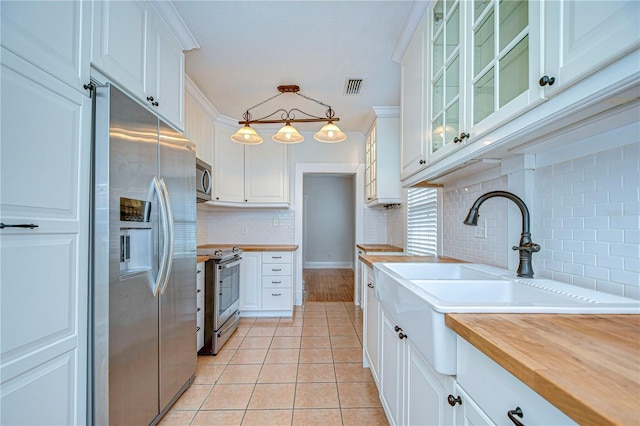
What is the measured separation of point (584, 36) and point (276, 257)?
3.44 metres

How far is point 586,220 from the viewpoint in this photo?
1.06 metres

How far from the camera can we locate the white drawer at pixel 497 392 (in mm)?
517

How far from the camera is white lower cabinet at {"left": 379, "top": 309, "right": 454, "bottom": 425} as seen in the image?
0.91m

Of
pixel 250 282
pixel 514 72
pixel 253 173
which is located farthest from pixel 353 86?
pixel 250 282

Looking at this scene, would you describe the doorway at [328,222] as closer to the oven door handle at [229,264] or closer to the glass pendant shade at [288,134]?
the oven door handle at [229,264]

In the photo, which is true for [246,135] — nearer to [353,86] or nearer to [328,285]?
[353,86]

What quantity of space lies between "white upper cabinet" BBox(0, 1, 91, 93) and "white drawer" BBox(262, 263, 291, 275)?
2835 mm

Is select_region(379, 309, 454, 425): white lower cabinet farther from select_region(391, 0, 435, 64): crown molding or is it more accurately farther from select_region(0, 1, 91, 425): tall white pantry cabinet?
select_region(391, 0, 435, 64): crown molding

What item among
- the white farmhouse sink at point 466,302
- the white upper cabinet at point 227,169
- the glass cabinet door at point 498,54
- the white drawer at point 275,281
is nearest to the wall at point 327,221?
the white upper cabinet at point 227,169

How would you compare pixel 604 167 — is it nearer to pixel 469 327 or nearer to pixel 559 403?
pixel 469 327

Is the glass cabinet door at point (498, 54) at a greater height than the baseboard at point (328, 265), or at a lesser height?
greater

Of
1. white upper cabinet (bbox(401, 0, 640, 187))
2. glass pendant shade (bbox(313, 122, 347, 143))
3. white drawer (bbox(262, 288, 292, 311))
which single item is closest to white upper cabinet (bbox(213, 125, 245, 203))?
white drawer (bbox(262, 288, 292, 311))

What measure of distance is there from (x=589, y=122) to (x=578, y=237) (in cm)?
45

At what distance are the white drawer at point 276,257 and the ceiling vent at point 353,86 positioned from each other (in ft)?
6.66
